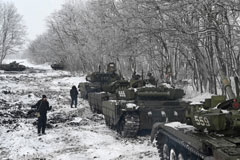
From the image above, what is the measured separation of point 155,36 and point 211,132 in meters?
13.2

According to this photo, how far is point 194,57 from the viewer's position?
19047mm

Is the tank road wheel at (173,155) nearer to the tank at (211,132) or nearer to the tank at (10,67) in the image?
the tank at (211,132)

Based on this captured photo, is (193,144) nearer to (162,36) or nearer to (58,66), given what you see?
(162,36)

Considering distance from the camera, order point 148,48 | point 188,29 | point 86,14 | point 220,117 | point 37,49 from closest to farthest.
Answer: point 220,117, point 188,29, point 148,48, point 86,14, point 37,49

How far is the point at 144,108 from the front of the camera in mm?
11164

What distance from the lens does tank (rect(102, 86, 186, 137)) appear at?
36.0ft

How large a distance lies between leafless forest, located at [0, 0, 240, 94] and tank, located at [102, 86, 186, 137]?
239 centimetres

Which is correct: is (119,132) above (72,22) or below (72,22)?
below

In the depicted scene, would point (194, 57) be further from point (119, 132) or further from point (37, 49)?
point (37, 49)

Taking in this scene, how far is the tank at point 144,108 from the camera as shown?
10984 millimetres

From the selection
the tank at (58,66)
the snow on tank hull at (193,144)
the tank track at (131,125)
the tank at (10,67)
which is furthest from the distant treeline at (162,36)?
the tank at (58,66)

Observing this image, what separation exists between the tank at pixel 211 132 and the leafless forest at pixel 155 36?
4694mm

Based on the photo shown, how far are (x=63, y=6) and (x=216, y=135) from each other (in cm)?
4372

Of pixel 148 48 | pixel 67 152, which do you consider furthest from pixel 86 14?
pixel 67 152
